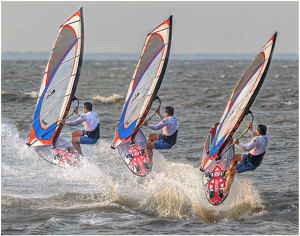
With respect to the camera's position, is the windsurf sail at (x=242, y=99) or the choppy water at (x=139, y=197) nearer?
the windsurf sail at (x=242, y=99)

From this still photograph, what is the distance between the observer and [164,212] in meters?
15.4

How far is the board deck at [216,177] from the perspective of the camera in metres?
15.0

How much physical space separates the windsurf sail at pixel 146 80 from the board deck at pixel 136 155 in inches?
12.6

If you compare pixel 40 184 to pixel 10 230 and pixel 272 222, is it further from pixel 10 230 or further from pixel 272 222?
pixel 272 222

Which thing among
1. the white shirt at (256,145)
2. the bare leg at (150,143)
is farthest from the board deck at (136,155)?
the white shirt at (256,145)

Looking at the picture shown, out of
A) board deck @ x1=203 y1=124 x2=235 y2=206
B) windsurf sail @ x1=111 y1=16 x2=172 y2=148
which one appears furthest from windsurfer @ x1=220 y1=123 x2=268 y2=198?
windsurf sail @ x1=111 y1=16 x2=172 y2=148

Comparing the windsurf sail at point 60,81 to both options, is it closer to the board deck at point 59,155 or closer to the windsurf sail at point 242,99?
the board deck at point 59,155

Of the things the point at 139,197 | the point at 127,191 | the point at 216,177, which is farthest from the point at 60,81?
the point at 216,177

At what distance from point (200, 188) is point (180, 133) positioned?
981cm

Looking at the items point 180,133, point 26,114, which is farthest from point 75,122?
point 26,114

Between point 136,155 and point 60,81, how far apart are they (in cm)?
277

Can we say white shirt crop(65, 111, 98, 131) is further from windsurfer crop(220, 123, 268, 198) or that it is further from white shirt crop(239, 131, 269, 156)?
white shirt crop(239, 131, 269, 156)

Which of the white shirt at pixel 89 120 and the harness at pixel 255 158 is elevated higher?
the white shirt at pixel 89 120

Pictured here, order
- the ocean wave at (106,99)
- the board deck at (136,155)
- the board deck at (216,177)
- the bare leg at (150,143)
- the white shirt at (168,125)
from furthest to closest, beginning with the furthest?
the ocean wave at (106,99)
the board deck at (136,155)
the bare leg at (150,143)
the white shirt at (168,125)
the board deck at (216,177)
